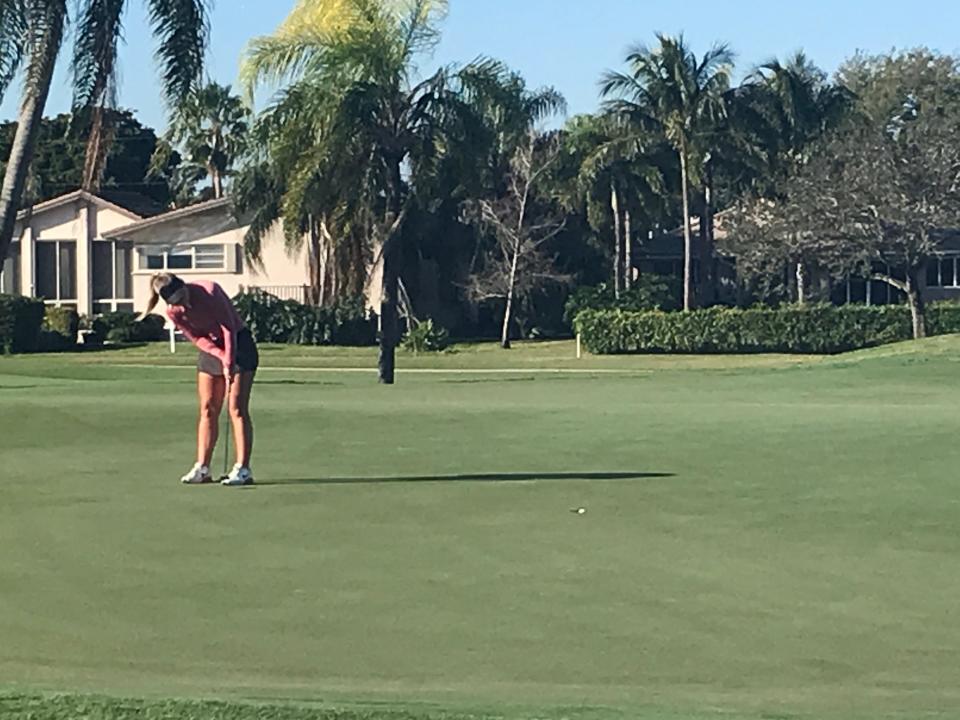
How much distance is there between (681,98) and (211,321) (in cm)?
5166

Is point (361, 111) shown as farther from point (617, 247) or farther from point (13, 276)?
Result: point (13, 276)

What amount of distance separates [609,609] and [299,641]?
1605 mm

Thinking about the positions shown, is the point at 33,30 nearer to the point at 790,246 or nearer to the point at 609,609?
the point at 609,609

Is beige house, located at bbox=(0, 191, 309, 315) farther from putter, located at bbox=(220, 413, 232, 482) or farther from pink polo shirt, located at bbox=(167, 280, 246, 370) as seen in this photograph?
pink polo shirt, located at bbox=(167, 280, 246, 370)

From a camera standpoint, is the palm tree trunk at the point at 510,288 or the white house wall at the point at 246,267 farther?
the white house wall at the point at 246,267

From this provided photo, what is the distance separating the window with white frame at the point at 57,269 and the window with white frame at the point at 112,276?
95cm

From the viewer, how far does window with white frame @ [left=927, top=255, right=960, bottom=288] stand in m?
73.8

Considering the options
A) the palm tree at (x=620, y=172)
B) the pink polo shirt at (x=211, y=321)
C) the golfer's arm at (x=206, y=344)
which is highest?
the palm tree at (x=620, y=172)

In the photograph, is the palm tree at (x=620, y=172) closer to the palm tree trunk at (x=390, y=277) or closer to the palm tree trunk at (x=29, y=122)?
the palm tree trunk at (x=390, y=277)

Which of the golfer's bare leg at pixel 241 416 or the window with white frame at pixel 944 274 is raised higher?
the window with white frame at pixel 944 274

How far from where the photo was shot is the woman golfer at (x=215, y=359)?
13531 mm

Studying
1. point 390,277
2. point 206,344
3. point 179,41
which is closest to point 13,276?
point 390,277

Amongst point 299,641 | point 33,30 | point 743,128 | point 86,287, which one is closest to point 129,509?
point 299,641

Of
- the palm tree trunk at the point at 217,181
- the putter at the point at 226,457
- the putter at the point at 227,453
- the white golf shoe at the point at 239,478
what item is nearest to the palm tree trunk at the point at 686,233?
the palm tree trunk at the point at 217,181
